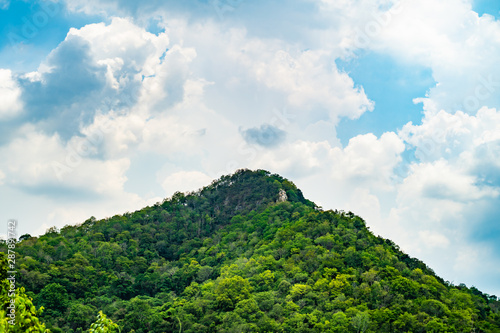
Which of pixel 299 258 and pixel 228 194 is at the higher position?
pixel 228 194

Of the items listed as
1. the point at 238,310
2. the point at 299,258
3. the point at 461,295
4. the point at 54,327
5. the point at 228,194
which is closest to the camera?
the point at 54,327

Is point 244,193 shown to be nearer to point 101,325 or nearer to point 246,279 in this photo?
point 246,279

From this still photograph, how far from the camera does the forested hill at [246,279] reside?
50.2 meters

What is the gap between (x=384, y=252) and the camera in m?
65.6

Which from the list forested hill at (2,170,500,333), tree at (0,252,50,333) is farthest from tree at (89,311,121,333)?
forested hill at (2,170,500,333)

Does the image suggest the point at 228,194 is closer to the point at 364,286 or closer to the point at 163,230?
the point at 163,230

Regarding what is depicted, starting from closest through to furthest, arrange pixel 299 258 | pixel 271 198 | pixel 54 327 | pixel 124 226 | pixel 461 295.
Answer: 1. pixel 54 327
2. pixel 461 295
3. pixel 299 258
4. pixel 124 226
5. pixel 271 198

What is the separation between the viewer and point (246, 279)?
59625mm

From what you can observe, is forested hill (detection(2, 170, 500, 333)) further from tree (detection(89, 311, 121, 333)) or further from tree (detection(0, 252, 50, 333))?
tree (detection(0, 252, 50, 333))

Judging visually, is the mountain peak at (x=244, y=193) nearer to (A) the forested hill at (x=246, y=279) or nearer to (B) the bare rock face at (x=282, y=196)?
(B) the bare rock face at (x=282, y=196)

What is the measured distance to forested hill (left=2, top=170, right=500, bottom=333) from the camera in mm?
50250

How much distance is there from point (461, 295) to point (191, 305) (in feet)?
116

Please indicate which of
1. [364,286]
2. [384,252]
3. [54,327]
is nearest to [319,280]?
[364,286]

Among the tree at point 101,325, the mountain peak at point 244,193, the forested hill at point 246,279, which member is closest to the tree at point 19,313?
the tree at point 101,325
